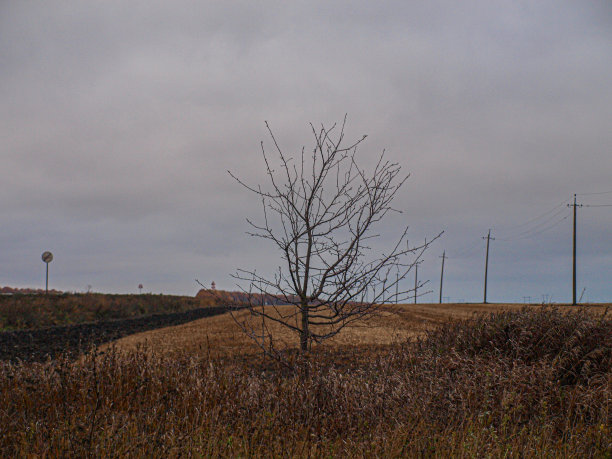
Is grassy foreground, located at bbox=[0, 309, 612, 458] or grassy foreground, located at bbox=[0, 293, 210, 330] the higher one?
grassy foreground, located at bbox=[0, 309, 612, 458]

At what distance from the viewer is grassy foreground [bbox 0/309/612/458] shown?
4.92 metres

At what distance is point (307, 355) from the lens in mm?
6785

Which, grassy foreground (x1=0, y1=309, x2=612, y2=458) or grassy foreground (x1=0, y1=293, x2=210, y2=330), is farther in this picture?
grassy foreground (x1=0, y1=293, x2=210, y2=330)

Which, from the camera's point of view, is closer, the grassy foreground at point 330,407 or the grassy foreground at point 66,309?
the grassy foreground at point 330,407

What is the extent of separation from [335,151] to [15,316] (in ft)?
95.1

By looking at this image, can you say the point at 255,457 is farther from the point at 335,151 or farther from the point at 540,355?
the point at 540,355

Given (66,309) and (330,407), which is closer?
(330,407)

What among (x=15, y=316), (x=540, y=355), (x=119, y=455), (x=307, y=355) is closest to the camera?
(x=119, y=455)

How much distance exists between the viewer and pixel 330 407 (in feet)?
20.9

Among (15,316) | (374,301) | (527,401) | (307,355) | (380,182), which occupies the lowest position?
(15,316)

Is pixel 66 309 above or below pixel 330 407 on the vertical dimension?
below

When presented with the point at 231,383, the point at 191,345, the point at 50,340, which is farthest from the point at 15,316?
the point at 231,383

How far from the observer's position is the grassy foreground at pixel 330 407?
4918mm

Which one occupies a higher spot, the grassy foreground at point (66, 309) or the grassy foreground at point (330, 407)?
the grassy foreground at point (330, 407)
